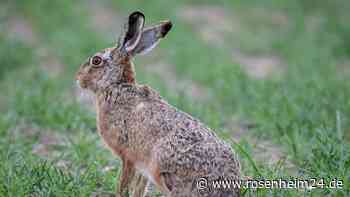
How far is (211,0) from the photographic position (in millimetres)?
12453

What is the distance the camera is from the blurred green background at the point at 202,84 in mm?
5090

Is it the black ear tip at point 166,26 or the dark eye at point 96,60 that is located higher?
the black ear tip at point 166,26

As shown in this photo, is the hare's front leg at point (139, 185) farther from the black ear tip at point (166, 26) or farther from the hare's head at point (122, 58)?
the black ear tip at point (166, 26)

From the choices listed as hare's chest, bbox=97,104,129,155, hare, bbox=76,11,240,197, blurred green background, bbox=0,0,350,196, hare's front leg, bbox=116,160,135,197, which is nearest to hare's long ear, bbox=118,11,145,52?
hare, bbox=76,11,240,197

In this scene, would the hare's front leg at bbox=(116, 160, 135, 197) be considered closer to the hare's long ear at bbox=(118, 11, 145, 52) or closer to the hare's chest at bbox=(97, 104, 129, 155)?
the hare's chest at bbox=(97, 104, 129, 155)

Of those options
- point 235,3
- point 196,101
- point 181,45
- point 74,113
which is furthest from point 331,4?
point 74,113

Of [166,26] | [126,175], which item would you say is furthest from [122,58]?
[126,175]

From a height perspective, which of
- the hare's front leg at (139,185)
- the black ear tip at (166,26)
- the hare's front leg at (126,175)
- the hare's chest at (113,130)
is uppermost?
the black ear tip at (166,26)

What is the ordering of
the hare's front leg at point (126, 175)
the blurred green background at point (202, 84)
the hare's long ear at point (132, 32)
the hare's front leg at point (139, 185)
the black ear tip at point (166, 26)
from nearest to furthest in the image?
the hare's front leg at point (126, 175)
the hare's front leg at point (139, 185)
the hare's long ear at point (132, 32)
the black ear tip at point (166, 26)
the blurred green background at point (202, 84)

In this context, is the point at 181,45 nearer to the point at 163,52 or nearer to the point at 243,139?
the point at 163,52

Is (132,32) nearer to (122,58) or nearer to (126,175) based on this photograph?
(122,58)

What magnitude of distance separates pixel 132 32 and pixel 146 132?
896mm

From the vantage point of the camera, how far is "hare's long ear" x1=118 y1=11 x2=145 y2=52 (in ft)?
15.7

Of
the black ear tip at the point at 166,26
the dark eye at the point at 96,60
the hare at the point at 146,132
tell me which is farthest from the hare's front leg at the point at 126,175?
the black ear tip at the point at 166,26
